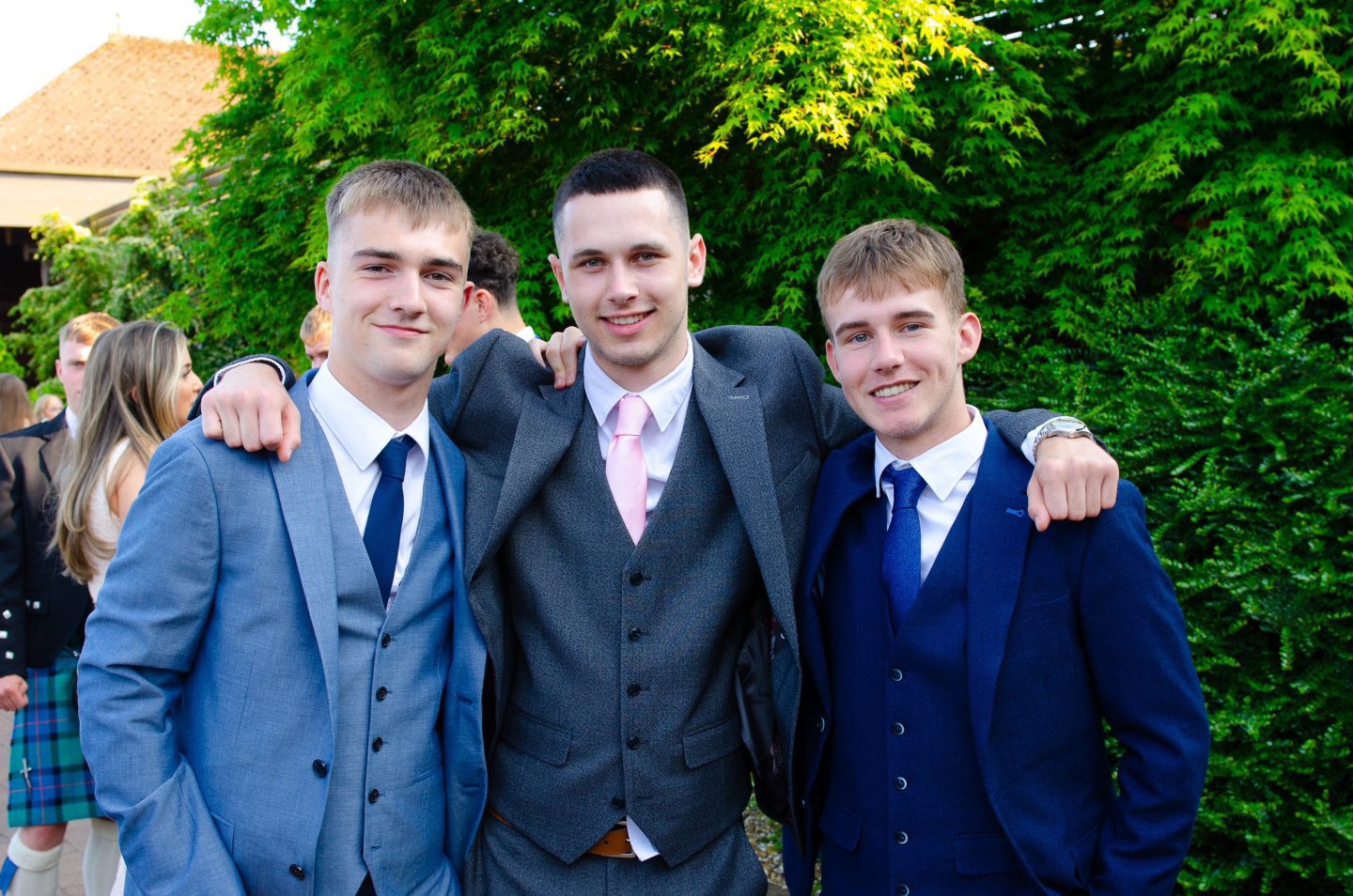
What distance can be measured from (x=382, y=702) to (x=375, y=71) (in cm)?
675

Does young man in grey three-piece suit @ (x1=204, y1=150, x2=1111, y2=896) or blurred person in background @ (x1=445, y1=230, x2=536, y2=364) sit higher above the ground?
blurred person in background @ (x1=445, y1=230, x2=536, y2=364)

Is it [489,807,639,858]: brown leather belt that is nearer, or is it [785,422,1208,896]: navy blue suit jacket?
[785,422,1208,896]: navy blue suit jacket

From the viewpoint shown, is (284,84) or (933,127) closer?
(933,127)

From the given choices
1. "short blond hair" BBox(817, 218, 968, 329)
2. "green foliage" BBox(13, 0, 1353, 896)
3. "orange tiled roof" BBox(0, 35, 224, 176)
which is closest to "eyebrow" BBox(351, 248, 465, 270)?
"short blond hair" BBox(817, 218, 968, 329)

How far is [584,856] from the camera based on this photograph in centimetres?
230

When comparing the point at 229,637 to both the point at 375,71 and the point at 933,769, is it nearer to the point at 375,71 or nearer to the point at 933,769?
the point at 933,769

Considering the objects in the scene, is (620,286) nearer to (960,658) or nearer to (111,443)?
(960,658)

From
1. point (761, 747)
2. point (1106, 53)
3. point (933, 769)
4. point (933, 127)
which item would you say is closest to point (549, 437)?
point (761, 747)

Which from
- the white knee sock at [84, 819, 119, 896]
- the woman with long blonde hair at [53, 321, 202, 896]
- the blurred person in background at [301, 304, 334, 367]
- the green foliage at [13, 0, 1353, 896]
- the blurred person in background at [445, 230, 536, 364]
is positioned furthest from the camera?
the blurred person in background at [301, 304, 334, 367]

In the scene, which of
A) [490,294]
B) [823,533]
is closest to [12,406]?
[490,294]

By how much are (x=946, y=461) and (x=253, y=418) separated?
145 centimetres

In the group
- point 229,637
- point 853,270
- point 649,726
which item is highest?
point 853,270

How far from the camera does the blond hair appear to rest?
11.9 feet

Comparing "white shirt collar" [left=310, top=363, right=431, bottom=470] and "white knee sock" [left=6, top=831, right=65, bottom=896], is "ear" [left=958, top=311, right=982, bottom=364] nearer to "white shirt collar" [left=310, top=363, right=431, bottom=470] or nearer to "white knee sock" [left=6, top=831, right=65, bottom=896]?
"white shirt collar" [left=310, top=363, right=431, bottom=470]
